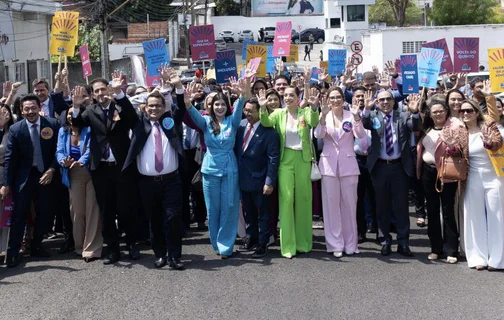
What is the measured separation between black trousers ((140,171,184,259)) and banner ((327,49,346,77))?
9309mm

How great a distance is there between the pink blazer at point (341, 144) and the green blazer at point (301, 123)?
124mm

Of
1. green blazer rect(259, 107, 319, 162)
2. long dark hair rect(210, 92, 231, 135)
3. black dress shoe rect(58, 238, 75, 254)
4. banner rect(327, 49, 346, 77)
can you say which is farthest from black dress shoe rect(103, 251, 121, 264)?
banner rect(327, 49, 346, 77)

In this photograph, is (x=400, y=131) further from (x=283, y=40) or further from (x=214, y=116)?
(x=283, y=40)

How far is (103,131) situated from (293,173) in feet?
7.31

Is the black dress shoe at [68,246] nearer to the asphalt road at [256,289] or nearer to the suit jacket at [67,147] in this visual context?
the asphalt road at [256,289]

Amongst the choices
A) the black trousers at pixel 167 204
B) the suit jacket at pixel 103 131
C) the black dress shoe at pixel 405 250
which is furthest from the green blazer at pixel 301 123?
the suit jacket at pixel 103 131

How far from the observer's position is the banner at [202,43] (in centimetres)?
1352

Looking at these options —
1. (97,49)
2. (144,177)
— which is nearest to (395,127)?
(144,177)

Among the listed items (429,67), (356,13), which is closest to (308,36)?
(356,13)

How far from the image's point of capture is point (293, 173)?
8258 millimetres

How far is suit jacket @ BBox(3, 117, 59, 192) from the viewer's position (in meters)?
8.17

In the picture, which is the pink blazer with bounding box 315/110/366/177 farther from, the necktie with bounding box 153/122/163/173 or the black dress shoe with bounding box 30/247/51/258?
the black dress shoe with bounding box 30/247/51/258

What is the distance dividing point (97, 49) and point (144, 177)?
36208 mm

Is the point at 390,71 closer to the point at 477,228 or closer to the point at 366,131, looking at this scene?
the point at 366,131
